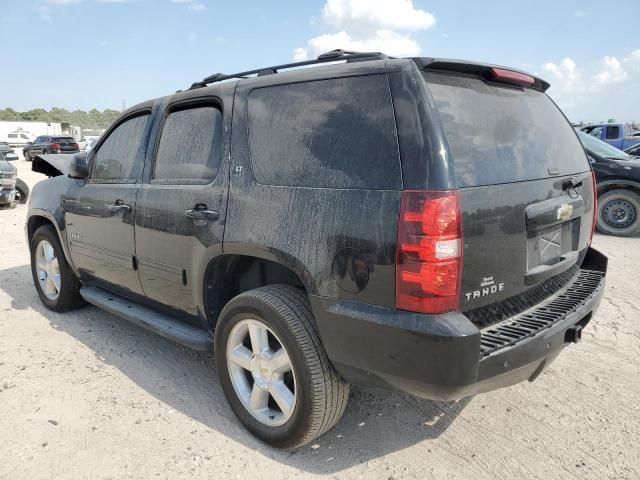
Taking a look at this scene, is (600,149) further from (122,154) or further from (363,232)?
(363,232)

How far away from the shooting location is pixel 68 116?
10569 centimetres

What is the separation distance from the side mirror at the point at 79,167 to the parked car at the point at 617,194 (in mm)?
7304

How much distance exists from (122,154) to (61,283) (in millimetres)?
1493

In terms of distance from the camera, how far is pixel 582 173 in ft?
9.73

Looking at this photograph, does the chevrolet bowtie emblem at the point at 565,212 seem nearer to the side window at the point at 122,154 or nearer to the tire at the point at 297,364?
the tire at the point at 297,364

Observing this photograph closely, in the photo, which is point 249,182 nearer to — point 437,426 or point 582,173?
point 437,426

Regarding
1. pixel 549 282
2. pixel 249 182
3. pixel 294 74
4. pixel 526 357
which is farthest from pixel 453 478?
pixel 294 74

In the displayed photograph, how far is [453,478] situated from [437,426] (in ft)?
1.49

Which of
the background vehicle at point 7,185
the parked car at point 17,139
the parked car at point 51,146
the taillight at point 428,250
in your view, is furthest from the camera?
the parked car at point 17,139

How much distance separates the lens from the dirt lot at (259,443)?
8.06ft

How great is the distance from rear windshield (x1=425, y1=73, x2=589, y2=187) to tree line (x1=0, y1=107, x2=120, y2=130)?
79.5 metres

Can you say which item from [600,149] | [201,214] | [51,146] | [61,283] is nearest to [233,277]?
[201,214]

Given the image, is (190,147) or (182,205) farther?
(190,147)

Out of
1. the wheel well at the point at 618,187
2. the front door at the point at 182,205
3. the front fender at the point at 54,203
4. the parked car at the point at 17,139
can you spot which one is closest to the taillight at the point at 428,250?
the front door at the point at 182,205
